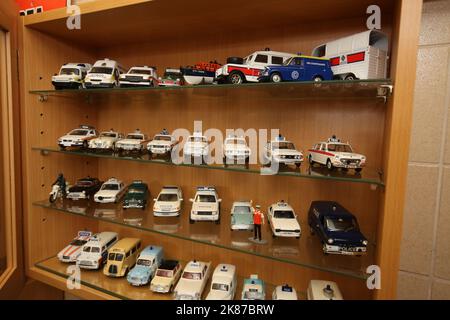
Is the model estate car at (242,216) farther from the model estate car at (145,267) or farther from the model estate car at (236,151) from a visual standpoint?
the model estate car at (145,267)

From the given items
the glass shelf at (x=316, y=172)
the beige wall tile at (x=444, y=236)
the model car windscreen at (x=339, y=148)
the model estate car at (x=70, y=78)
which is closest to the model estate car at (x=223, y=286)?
the glass shelf at (x=316, y=172)

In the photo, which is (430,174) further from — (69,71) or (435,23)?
(69,71)

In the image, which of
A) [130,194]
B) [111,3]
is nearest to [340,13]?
[111,3]

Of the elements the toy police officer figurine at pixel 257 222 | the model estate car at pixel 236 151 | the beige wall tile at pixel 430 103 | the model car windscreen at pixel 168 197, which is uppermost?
the beige wall tile at pixel 430 103

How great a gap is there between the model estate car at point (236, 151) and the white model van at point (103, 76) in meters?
0.90

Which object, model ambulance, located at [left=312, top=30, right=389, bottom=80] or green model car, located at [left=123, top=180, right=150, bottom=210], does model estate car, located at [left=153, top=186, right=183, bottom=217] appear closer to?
green model car, located at [left=123, top=180, right=150, bottom=210]

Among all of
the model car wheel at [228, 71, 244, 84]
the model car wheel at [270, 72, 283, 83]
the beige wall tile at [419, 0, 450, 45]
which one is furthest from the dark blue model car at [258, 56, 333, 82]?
the beige wall tile at [419, 0, 450, 45]

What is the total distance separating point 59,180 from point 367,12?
2.40 m

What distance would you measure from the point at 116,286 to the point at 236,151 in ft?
4.02

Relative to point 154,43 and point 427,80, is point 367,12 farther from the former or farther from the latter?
point 154,43

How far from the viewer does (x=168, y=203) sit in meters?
1.82

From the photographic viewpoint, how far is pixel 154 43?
2111mm

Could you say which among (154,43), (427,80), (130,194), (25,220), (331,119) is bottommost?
(25,220)

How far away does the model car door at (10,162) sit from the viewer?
1.79 m
